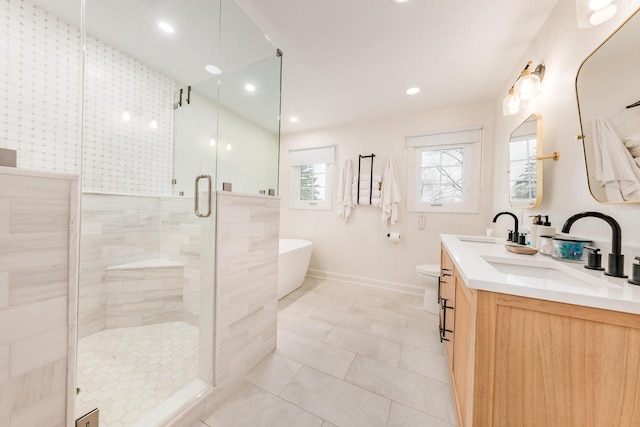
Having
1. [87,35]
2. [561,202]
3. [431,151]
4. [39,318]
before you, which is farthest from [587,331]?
[87,35]

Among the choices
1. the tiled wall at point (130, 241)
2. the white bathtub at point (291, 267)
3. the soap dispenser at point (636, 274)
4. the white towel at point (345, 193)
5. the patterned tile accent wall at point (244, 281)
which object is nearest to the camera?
the soap dispenser at point (636, 274)

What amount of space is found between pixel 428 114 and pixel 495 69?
83cm

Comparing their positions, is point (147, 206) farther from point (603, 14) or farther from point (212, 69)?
point (603, 14)

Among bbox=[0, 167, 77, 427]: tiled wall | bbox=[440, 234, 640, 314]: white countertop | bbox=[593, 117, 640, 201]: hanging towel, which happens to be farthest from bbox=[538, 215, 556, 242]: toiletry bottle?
bbox=[0, 167, 77, 427]: tiled wall

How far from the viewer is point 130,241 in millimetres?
2102

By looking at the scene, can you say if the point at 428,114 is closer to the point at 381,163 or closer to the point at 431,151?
the point at 431,151

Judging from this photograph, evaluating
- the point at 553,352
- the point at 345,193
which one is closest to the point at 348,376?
the point at 553,352

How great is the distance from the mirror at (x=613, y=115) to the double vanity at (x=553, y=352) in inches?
17.7

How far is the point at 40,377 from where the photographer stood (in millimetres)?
641

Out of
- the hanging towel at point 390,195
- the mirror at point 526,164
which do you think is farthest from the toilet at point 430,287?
the mirror at point 526,164

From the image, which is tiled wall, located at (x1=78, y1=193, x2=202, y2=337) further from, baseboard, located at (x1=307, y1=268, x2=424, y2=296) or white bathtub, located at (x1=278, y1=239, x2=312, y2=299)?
baseboard, located at (x1=307, y1=268, x2=424, y2=296)

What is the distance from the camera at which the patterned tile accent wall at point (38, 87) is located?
4.48 ft

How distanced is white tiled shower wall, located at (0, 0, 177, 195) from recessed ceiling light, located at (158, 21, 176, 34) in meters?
0.56

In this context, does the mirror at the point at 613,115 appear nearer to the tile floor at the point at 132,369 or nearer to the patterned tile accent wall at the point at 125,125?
the tile floor at the point at 132,369
